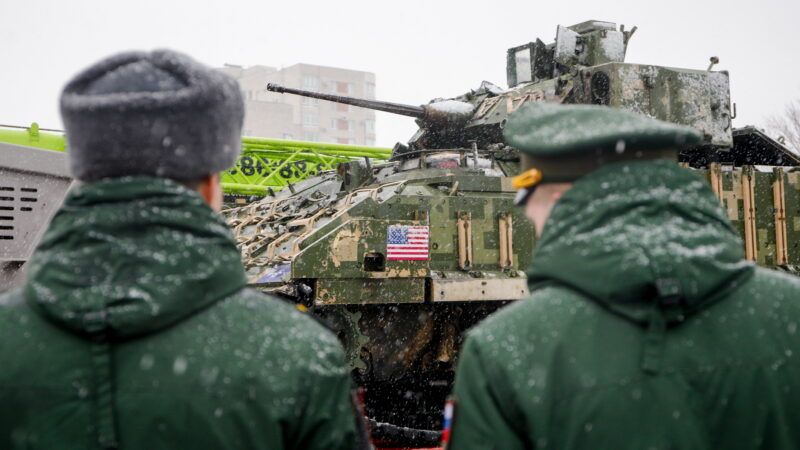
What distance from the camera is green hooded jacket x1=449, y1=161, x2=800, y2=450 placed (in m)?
1.80

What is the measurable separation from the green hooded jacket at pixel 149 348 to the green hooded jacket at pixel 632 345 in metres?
0.33

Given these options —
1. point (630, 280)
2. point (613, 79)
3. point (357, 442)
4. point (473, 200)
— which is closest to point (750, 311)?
point (630, 280)

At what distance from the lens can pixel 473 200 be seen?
29.0 feet

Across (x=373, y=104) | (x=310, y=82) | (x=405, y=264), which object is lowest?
(x=405, y=264)

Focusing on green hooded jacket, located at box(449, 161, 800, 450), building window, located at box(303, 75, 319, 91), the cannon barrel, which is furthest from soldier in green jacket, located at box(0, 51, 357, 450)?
building window, located at box(303, 75, 319, 91)

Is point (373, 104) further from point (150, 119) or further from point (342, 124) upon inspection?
point (342, 124)

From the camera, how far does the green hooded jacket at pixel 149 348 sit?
1.70m

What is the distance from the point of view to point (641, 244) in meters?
1.82

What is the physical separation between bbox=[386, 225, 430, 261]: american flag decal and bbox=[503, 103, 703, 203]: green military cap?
616 cm

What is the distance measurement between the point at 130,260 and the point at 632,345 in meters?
0.96

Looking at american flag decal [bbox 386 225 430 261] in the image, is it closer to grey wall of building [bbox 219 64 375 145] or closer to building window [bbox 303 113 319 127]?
grey wall of building [bbox 219 64 375 145]

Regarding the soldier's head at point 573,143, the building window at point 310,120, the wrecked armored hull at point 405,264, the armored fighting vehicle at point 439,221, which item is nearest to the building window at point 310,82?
the building window at point 310,120

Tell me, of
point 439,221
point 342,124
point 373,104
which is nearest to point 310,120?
point 342,124

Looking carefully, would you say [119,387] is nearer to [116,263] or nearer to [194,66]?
[116,263]
